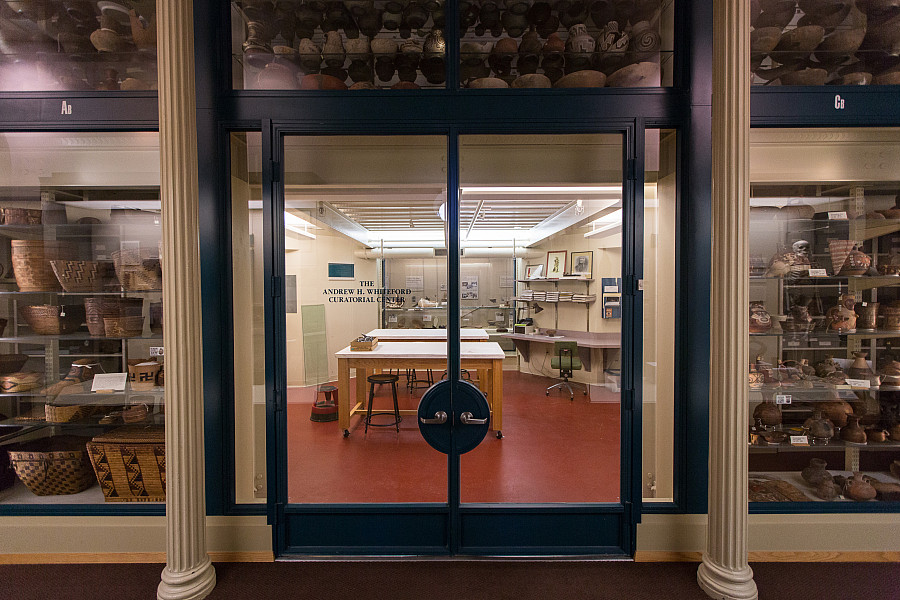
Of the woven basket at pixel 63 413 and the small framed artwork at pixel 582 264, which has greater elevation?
the small framed artwork at pixel 582 264

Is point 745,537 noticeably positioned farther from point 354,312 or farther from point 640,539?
point 354,312

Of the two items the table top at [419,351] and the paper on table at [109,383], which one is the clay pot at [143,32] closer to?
the paper on table at [109,383]

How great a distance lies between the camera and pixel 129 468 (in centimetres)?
259

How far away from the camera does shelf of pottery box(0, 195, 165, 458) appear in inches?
105

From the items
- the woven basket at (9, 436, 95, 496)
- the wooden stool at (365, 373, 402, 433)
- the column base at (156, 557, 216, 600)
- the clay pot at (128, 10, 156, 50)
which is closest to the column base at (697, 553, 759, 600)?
the wooden stool at (365, 373, 402, 433)

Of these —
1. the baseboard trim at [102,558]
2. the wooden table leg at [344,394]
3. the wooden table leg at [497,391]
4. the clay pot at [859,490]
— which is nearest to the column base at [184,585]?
the baseboard trim at [102,558]

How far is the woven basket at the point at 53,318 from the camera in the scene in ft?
8.94

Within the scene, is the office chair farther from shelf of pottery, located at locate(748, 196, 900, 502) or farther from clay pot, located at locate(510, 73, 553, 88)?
clay pot, located at locate(510, 73, 553, 88)

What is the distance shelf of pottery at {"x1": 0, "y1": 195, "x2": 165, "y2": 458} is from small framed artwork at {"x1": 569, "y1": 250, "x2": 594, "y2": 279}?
283 cm

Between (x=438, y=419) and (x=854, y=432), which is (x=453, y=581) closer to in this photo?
(x=438, y=419)

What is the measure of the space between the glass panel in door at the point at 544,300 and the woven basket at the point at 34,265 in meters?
2.83

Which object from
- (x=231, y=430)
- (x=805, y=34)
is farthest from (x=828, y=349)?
(x=231, y=430)

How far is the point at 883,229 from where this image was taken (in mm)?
2732

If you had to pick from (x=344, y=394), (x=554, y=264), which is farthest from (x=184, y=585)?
(x=554, y=264)
